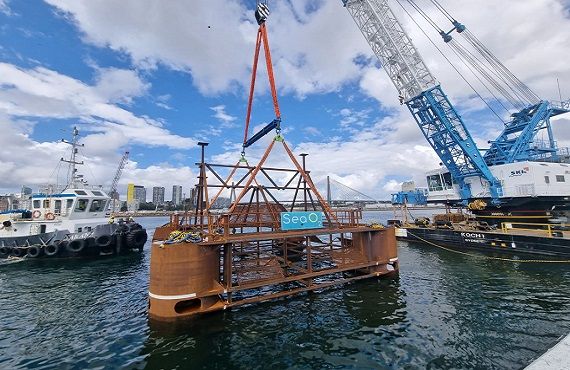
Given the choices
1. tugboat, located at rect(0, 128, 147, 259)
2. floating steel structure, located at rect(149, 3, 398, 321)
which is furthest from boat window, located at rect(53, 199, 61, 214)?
floating steel structure, located at rect(149, 3, 398, 321)

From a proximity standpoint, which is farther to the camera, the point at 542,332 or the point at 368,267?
the point at 368,267

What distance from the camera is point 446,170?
3350 centimetres

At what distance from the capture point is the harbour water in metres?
Answer: 8.11

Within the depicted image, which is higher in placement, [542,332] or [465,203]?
[465,203]

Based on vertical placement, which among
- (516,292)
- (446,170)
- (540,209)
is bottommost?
(516,292)

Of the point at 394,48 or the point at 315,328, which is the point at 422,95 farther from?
the point at 315,328

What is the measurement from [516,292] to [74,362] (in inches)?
740

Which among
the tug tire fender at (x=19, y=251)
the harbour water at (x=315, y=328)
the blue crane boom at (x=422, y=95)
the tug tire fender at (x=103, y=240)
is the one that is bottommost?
the harbour water at (x=315, y=328)

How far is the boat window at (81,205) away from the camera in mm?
27906

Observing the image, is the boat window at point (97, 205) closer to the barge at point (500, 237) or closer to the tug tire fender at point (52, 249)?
the tug tire fender at point (52, 249)

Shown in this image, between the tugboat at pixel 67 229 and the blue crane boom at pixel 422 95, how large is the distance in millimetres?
33137

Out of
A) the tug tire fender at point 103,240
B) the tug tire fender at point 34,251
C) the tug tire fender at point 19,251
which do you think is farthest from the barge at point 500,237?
the tug tire fender at point 19,251

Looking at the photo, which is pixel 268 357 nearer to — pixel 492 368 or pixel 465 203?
pixel 492 368

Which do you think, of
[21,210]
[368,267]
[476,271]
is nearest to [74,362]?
[368,267]
